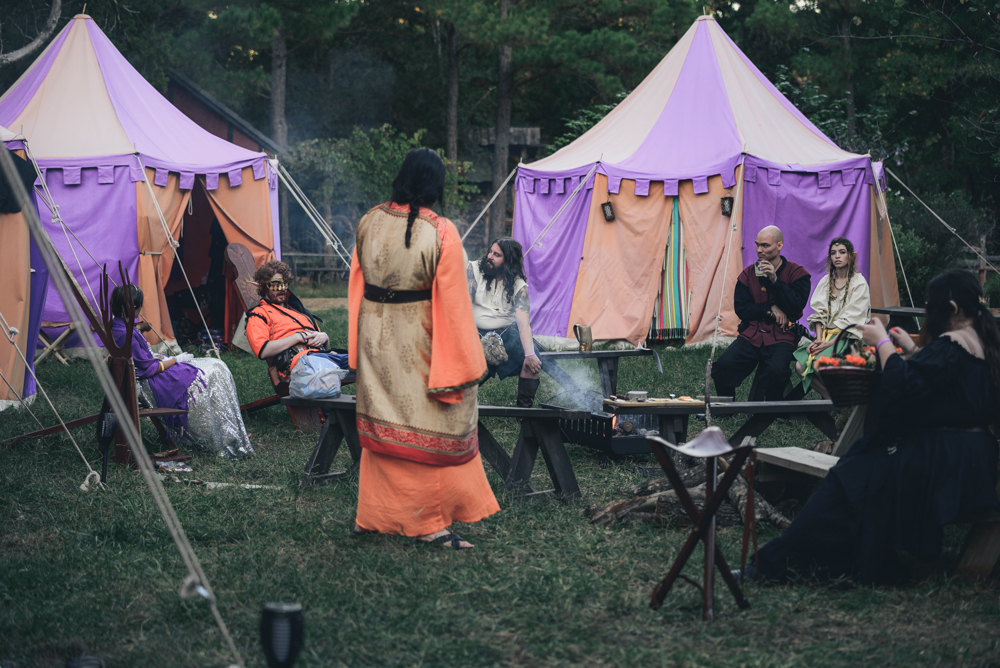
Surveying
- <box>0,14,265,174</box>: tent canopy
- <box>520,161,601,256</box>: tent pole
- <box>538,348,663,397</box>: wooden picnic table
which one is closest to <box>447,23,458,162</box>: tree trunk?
<box>0,14,265,174</box>: tent canopy

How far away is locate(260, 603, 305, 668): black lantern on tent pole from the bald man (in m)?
4.08

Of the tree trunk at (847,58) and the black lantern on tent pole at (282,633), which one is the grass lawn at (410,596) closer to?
the black lantern on tent pole at (282,633)

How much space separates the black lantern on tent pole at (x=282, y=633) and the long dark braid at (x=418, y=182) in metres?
1.70

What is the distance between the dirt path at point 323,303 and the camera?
14.9 meters

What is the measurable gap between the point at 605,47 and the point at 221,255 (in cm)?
1003

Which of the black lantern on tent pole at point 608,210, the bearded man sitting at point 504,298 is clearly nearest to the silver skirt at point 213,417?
the bearded man sitting at point 504,298

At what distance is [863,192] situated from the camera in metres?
8.79

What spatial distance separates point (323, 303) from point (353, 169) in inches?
190

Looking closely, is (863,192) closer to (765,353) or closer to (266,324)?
(765,353)

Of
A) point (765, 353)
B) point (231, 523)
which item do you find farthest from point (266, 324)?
point (765, 353)

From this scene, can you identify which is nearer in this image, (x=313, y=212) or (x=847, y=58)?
(x=313, y=212)

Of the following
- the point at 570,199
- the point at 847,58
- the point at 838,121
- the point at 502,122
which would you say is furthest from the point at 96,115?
the point at 847,58

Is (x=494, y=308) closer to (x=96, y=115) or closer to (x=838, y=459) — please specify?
(x=838, y=459)

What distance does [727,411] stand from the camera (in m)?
4.50
